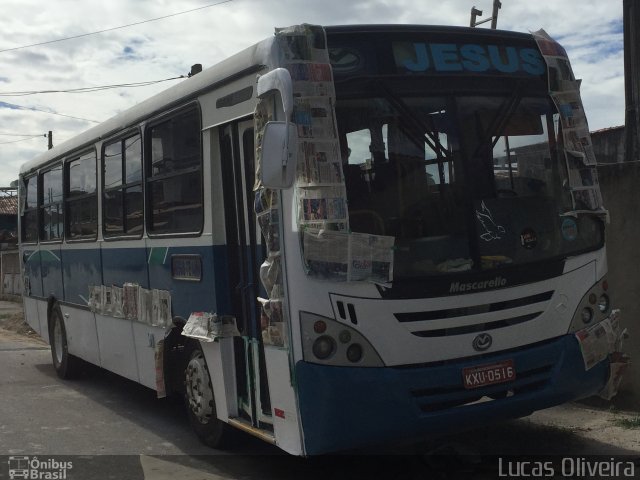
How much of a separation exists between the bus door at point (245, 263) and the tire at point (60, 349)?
205 inches

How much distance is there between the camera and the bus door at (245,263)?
552 cm

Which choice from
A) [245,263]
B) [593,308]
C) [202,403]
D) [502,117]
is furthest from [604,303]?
[202,403]

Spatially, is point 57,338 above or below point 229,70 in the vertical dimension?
below

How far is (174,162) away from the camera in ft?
21.8

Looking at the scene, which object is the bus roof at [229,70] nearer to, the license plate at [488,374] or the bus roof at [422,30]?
the bus roof at [422,30]

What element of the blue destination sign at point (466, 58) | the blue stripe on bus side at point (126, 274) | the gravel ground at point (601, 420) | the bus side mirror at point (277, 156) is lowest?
the gravel ground at point (601, 420)

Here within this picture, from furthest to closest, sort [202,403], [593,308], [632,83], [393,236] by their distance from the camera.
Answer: [632,83]
[202,403]
[593,308]
[393,236]

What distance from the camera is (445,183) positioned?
196 inches

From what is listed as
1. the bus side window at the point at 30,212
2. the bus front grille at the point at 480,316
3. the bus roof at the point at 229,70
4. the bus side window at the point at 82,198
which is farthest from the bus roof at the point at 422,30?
the bus side window at the point at 30,212

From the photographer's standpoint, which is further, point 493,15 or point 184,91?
point 493,15

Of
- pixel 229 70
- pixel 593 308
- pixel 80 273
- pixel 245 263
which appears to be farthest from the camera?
pixel 80 273

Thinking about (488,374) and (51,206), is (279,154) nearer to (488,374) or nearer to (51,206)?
(488,374)

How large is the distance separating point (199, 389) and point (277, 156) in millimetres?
2616

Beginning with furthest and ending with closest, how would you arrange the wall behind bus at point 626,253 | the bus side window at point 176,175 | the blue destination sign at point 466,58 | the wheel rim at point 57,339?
the wheel rim at point 57,339, the wall behind bus at point 626,253, the bus side window at point 176,175, the blue destination sign at point 466,58
